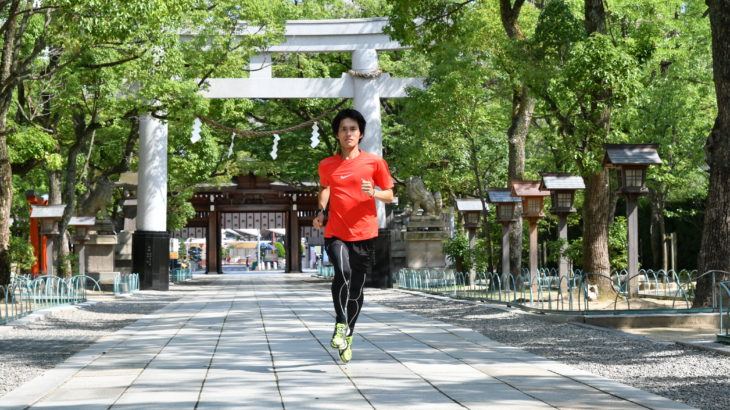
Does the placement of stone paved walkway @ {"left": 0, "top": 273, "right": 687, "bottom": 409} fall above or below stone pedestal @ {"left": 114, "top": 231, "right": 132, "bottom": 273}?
below

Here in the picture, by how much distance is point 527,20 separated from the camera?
64.1ft

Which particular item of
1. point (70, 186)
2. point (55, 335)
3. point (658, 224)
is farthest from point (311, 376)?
point (658, 224)

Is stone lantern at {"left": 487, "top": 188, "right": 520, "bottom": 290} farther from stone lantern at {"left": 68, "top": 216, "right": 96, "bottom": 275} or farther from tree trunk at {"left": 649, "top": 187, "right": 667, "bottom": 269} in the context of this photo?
stone lantern at {"left": 68, "top": 216, "right": 96, "bottom": 275}

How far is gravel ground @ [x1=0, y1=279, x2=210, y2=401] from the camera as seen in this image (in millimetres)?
7410

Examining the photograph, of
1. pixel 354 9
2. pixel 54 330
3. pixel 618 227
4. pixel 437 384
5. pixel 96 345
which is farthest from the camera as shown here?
pixel 354 9

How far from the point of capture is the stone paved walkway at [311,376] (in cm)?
534

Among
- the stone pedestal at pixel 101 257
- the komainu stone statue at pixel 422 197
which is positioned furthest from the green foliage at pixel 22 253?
the komainu stone statue at pixel 422 197

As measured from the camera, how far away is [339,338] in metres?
6.62

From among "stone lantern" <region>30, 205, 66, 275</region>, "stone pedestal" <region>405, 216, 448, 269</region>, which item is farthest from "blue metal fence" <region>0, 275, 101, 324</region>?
"stone pedestal" <region>405, 216, 448, 269</region>

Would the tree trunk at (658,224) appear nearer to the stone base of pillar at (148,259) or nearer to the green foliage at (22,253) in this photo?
the stone base of pillar at (148,259)

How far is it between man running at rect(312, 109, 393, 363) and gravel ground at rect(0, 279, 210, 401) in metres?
2.45

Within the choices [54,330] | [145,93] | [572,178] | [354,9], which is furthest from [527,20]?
[354,9]

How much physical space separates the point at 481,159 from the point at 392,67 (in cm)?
637

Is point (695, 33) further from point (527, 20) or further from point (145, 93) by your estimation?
point (145, 93)
